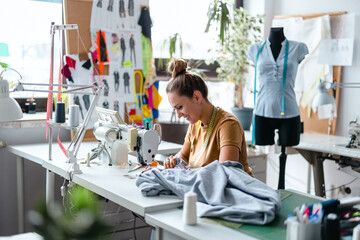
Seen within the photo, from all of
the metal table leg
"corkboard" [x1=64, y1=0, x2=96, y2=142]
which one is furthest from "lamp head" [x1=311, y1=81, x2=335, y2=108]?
the metal table leg

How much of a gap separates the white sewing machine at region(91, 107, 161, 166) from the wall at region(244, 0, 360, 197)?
1797 mm

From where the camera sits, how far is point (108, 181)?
2107mm

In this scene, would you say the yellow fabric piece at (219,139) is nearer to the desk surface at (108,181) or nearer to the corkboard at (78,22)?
the desk surface at (108,181)

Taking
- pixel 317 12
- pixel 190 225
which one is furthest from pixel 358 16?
pixel 190 225

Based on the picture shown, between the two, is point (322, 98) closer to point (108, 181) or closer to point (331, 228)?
point (108, 181)

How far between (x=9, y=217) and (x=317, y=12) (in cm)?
312

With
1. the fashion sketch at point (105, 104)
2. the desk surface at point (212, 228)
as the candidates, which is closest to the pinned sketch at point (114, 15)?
the fashion sketch at point (105, 104)

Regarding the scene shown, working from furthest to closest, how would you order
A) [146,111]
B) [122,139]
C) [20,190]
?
[146,111], [20,190], [122,139]

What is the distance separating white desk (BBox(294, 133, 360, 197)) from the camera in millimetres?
3334

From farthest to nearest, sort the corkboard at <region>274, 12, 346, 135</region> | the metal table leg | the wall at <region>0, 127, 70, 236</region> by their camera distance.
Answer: the corkboard at <region>274, 12, 346, 135</region>
the wall at <region>0, 127, 70, 236</region>
the metal table leg

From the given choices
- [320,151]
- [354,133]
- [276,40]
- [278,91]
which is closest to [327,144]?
[320,151]

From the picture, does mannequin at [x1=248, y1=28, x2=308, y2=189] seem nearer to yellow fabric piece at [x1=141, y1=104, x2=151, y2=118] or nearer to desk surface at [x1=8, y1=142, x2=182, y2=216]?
yellow fabric piece at [x1=141, y1=104, x2=151, y2=118]

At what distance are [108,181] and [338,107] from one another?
262 centimetres

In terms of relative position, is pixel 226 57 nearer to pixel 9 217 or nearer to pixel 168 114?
pixel 168 114
